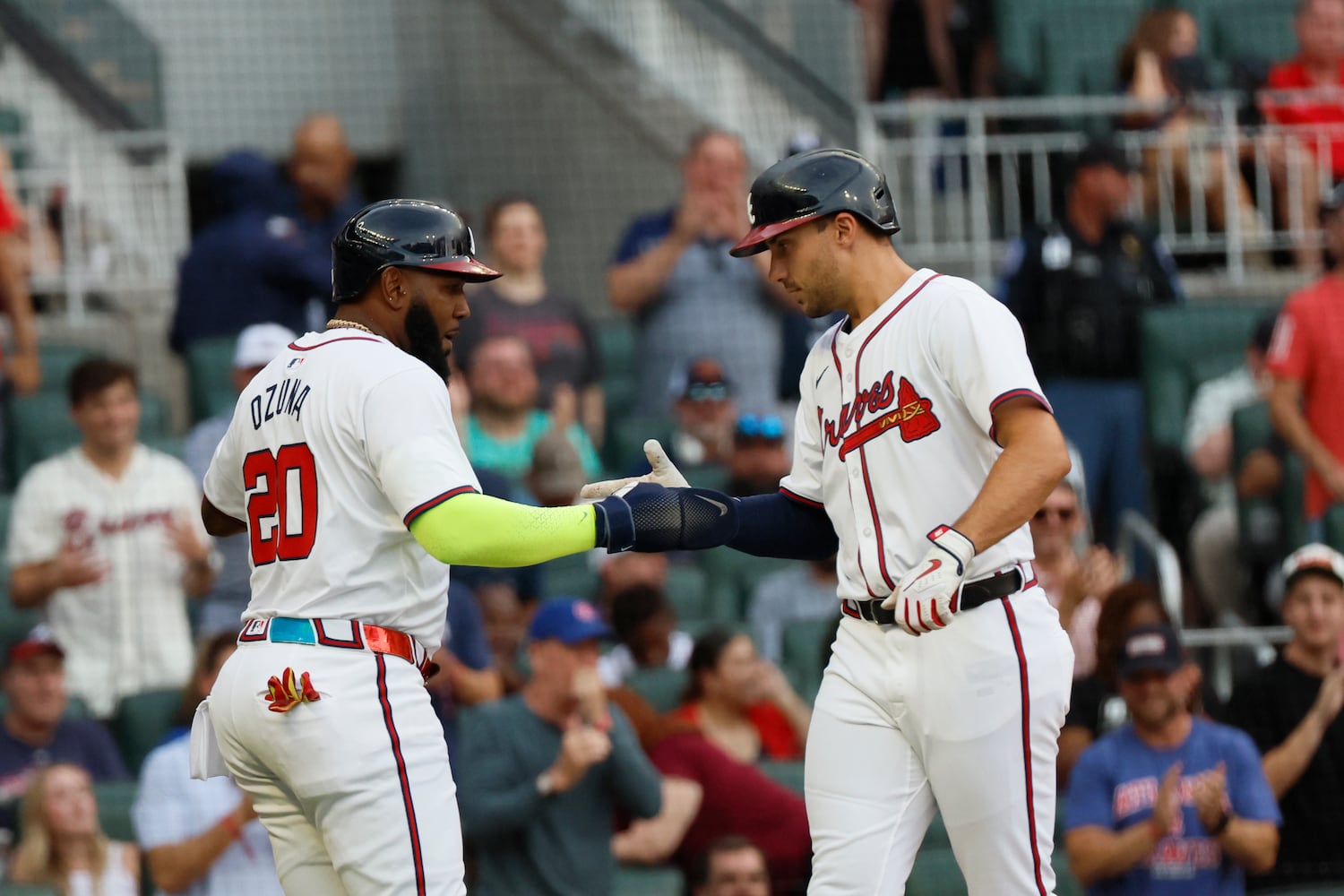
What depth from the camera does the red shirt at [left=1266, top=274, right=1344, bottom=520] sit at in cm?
703

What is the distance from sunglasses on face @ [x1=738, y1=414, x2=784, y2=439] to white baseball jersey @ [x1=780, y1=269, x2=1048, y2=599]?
320 centimetres

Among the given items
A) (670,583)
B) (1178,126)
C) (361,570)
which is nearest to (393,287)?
(361,570)

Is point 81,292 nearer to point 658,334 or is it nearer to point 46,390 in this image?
point 46,390

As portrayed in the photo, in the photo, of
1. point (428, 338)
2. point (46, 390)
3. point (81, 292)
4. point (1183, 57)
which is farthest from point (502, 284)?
point (428, 338)

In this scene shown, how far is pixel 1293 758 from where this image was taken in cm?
575

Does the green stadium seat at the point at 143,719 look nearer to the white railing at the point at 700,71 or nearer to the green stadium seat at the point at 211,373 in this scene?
the green stadium seat at the point at 211,373

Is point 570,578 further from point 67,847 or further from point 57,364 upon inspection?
point 57,364

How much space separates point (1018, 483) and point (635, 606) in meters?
3.05

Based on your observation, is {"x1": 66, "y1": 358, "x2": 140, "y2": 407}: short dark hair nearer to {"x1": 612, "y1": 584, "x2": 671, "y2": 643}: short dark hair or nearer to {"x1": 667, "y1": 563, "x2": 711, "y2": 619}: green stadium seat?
{"x1": 612, "y1": 584, "x2": 671, "y2": 643}: short dark hair

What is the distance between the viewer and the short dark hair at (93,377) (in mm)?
6652

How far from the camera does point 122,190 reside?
932 centimetres

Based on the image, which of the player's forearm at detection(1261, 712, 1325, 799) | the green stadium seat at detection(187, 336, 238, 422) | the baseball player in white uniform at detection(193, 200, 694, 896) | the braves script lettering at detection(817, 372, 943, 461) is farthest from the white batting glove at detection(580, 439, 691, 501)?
the green stadium seat at detection(187, 336, 238, 422)

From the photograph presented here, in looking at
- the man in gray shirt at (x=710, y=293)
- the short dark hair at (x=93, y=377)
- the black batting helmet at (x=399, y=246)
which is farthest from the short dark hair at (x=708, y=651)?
the black batting helmet at (x=399, y=246)

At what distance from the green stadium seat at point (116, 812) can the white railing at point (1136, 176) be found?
450 centimetres
